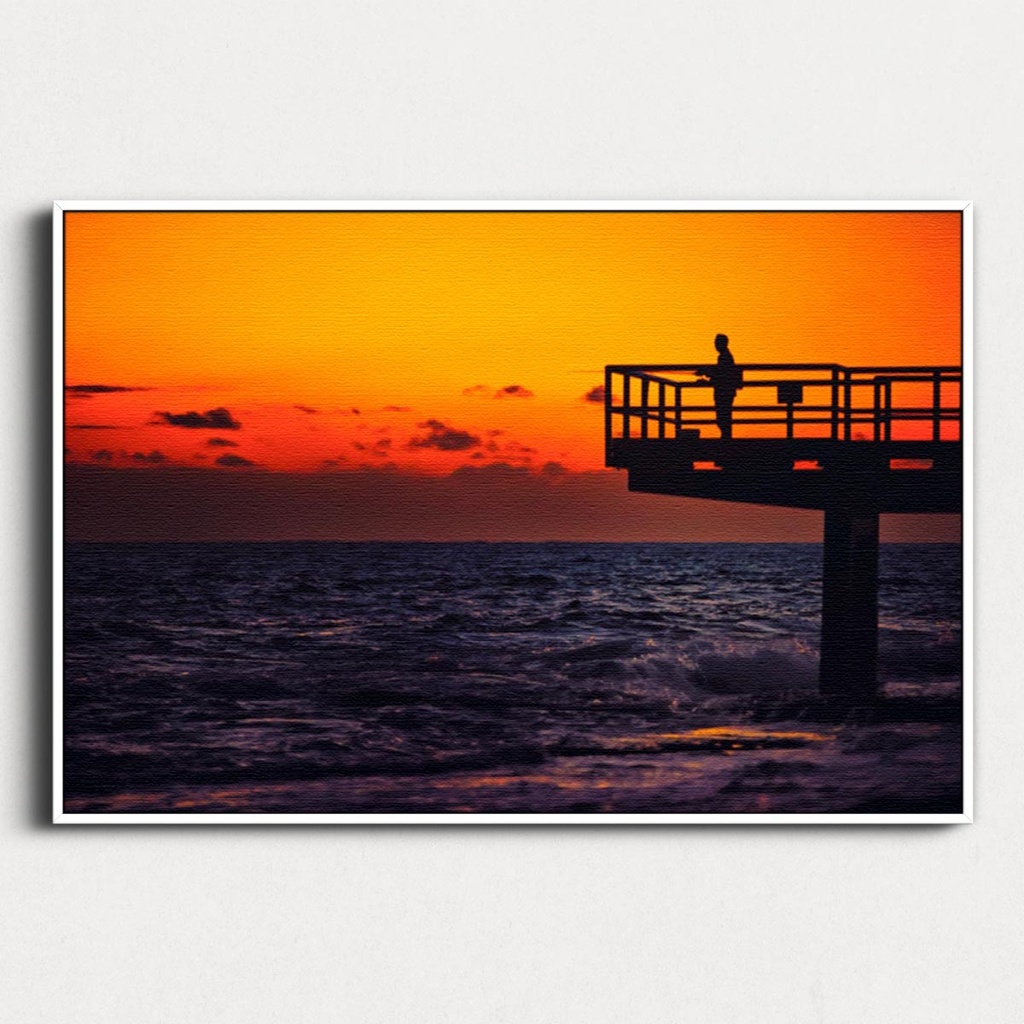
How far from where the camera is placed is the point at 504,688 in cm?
271

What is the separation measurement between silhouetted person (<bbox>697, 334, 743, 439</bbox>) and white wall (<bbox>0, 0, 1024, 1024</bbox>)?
392 millimetres

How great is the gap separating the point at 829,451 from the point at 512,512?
775 millimetres

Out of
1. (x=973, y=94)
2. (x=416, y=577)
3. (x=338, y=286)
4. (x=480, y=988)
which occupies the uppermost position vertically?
(x=973, y=94)

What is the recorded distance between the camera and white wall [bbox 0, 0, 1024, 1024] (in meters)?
2.74

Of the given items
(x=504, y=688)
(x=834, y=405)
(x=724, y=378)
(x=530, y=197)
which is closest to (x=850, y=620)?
(x=834, y=405)

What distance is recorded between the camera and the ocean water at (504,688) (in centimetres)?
270

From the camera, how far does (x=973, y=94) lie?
2781 millimetres

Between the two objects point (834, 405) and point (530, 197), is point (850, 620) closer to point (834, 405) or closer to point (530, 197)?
point (834, 405)

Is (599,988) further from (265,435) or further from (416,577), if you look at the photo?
(265,435)

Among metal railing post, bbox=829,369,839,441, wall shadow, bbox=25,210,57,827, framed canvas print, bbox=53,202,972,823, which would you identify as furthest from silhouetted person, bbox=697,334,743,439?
wall shadow, bbox=25,210,57,827

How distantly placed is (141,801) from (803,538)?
1.68 metres

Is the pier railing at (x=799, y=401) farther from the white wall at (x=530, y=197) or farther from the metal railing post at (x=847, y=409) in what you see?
the white wall at (x=530, y=197)

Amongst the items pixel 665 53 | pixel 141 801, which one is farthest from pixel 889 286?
pixel 141 801

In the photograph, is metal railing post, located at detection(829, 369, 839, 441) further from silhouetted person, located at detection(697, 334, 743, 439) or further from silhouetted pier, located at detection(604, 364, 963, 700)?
silhouetted person, located at detection(697, 334, 743, 439)
